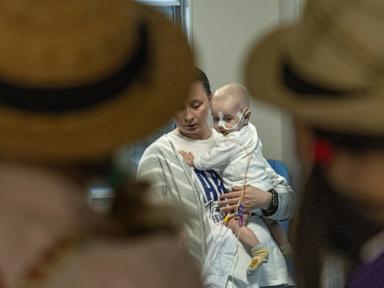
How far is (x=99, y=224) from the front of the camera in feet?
2.26

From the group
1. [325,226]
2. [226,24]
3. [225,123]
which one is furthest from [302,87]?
[226,24]

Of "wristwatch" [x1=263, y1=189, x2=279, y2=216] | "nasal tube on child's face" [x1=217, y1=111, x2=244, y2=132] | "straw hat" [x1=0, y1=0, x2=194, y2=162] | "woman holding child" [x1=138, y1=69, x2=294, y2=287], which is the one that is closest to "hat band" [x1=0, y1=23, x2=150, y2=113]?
"straw hat" [x1=0, y1=0, x2=194, y2=162]

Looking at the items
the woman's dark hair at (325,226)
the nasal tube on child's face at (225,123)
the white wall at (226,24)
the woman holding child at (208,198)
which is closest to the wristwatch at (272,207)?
the woman holding child at (208,198)

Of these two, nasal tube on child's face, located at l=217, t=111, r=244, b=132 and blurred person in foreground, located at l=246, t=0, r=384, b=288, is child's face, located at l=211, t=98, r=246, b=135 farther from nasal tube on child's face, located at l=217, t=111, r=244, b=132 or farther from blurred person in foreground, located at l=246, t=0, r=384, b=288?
blurred person in foreground, located at l=246, t=0, r=384, b=288

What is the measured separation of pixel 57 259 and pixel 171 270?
0.33ft

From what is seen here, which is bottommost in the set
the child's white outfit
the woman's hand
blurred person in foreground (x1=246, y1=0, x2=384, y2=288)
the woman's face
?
the woman's hand

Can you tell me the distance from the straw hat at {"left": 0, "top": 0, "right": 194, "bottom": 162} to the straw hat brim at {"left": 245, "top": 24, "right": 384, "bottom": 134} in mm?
148

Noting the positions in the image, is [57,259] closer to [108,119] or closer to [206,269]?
[108,119]

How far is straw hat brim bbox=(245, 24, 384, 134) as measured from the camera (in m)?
0.76

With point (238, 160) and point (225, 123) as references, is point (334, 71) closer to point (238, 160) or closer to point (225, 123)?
point (238, 160)

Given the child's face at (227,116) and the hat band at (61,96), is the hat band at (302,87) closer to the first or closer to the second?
the hat band at (61,96)

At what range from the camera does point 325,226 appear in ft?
2.95

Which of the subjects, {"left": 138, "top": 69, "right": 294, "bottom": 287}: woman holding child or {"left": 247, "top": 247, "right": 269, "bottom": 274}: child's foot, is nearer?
{"left": 138, "top": 69, "right": 294, "bottom": 287}: woman holding child

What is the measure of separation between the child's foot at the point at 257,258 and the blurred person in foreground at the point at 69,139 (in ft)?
5.57
